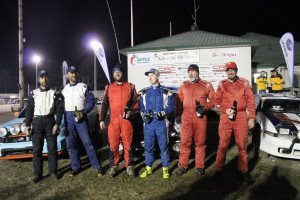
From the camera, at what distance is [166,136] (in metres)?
3.98

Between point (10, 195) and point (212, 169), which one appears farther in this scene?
point (212, 169)

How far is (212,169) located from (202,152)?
0.55m

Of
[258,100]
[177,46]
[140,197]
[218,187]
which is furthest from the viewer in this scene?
→ [177,46]

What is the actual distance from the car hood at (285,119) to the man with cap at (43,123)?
4.09 metres

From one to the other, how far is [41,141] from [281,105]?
5.16m

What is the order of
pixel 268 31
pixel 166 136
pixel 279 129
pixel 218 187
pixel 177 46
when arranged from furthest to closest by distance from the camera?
pixel 268 31 → pixel 177 46 → pixel 279 129 → pixel 166 136 → pixel 218 187

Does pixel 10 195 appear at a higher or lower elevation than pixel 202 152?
lower

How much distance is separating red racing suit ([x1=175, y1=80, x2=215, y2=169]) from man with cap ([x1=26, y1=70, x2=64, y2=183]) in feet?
7.37

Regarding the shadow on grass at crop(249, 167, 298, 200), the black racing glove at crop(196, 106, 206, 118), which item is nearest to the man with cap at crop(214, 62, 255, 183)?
the shadow on grass at crop(249, 167, 298, 200)

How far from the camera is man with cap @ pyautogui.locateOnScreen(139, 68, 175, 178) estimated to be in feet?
12.9

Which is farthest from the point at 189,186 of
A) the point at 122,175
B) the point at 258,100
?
the point at 258,100

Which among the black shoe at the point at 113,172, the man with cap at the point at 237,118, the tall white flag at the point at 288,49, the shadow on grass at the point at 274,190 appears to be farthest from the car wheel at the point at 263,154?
the tall white flag at the point at 288,49

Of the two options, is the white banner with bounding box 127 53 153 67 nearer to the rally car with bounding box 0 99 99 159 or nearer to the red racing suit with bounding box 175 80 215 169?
the rally car with bounding box 0 99 99 159

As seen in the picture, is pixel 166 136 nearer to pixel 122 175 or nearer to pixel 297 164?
pixel 122 175
